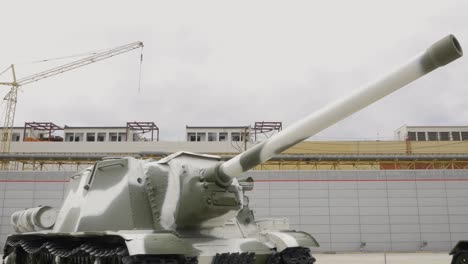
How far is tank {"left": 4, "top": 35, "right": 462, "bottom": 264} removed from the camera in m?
7.07

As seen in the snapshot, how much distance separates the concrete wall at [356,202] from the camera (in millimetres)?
24953

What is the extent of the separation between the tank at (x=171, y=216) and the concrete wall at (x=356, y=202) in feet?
49.3

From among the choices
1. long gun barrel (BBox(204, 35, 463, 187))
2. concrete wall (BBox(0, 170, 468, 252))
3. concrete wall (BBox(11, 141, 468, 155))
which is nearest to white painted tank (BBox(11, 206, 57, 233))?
long gun barrel (BBox(204, 35, 463, 187))

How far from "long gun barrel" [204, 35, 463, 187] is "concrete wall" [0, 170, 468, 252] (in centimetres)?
1737

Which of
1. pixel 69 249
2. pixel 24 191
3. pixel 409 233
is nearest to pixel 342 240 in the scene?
pixel 409 233

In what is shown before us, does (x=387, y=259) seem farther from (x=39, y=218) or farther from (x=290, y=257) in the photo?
(x=39, y=218)

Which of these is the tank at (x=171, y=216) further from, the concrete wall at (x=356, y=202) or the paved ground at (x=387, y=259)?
the concrete wall at (x=356, y=202)

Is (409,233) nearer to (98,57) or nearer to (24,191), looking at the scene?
(24,191)

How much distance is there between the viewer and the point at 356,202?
2523cm

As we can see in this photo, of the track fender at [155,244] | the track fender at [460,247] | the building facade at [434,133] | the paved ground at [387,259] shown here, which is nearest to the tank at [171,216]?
the track fender at [155,244]

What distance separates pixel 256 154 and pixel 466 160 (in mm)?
24480

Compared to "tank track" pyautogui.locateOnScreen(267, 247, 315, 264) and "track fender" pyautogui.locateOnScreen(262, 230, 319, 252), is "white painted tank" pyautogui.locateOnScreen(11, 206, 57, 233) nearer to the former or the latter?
"track fender" pyautogui.locateOnScreen(262, 230, 319, 252)

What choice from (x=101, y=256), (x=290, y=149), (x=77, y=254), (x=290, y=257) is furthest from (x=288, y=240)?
(x=290, y=149)

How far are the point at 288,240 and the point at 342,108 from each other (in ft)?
12.9
